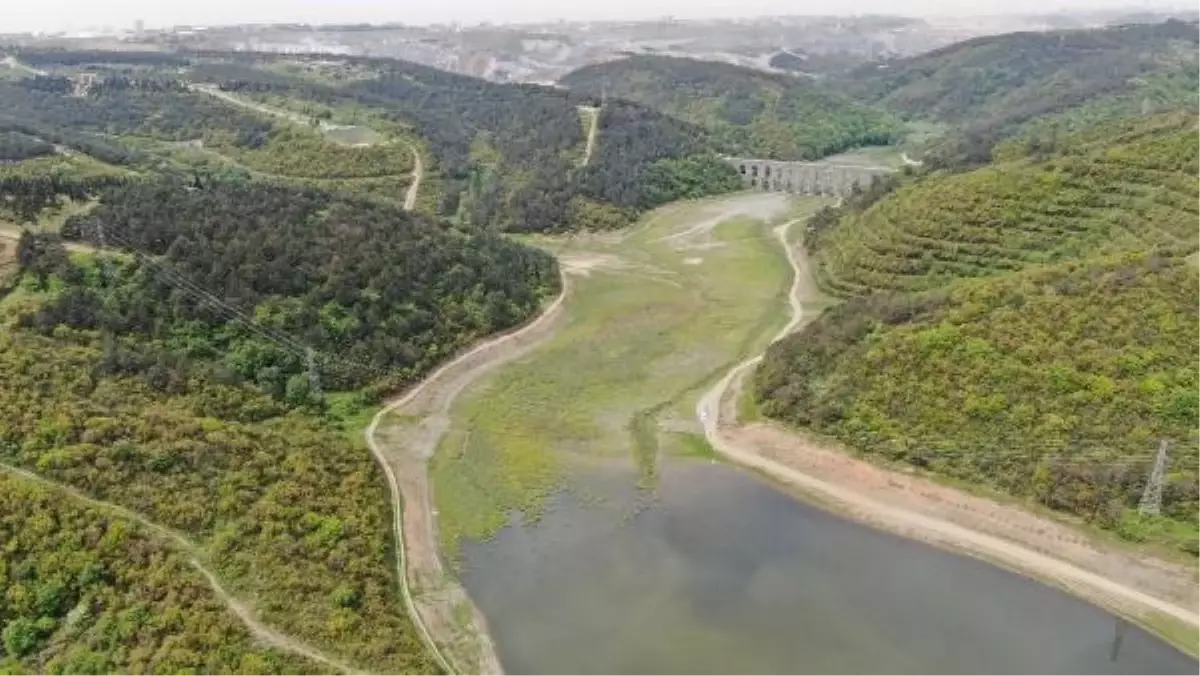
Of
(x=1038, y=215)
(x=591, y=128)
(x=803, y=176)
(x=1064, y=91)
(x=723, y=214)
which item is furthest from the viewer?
(x=1064, y=91)

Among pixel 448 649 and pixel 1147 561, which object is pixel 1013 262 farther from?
pixel 448 649

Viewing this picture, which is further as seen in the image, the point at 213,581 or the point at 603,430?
the point at 603,430

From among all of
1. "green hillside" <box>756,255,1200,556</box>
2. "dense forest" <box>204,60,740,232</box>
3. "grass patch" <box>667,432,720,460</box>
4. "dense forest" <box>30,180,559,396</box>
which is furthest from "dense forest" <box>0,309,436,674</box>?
"dense forest" <box>204,60,740,232</box>

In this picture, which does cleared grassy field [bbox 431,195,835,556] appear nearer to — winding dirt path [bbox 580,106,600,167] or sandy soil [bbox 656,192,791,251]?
sandy soil [bbox 656,192,791,251]

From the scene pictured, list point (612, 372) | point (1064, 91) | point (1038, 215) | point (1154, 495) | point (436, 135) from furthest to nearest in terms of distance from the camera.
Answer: point (1064, 91) → point (436, 135) → point (1038, 215) → point (612, 372) → point (1154, 495)

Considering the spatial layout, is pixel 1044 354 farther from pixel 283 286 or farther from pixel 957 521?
pixel 283 286

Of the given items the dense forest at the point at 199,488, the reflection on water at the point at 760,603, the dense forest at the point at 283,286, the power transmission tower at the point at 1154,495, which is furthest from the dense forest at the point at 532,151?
the power transmission tower at the point at 1154,495

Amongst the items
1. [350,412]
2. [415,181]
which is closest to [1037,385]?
[350,412]
